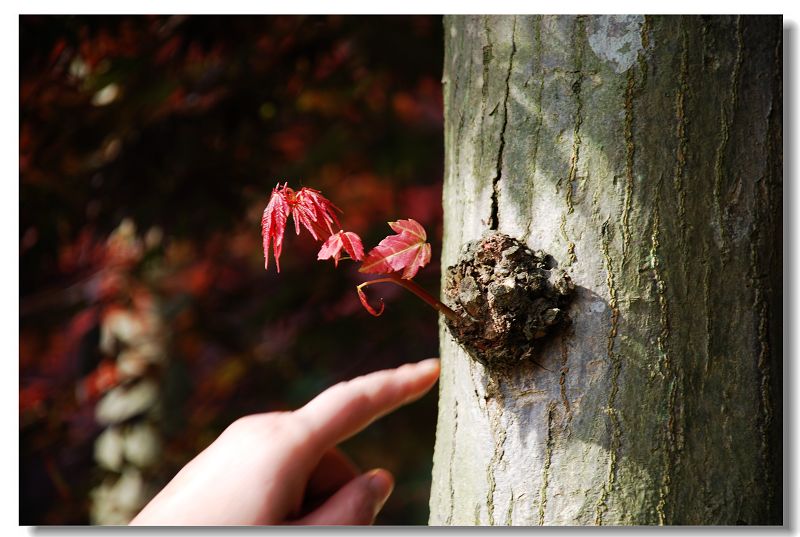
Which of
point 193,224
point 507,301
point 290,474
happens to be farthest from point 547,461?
point 193,224

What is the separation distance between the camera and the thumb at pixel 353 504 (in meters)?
0.72

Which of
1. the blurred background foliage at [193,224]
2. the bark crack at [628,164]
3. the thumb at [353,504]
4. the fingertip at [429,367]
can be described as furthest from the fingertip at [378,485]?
the blurred background foliage at [193,224]

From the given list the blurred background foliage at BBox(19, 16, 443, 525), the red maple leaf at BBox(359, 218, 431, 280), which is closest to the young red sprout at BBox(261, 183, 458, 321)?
the red maple leaf at BBox(359, 218, 431, 280)

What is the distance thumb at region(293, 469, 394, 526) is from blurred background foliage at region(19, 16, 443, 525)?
106cm

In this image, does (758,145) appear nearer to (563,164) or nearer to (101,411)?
(563,164)

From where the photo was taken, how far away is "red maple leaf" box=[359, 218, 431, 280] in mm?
653

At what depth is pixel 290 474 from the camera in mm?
701

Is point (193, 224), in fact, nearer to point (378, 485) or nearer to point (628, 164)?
point (378, 485)

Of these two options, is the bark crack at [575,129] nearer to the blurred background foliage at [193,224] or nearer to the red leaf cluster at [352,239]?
the red leaf cluster at [352,239]

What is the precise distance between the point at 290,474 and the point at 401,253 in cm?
25

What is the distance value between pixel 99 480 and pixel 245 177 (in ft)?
2.78

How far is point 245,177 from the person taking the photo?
5.68 feet

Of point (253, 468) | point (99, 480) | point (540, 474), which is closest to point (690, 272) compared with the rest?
point (540, 474)

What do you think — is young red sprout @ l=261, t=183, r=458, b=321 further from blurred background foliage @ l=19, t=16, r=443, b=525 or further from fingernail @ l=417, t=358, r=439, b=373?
blurred background foliage @ l=19, t=16, r=443, b=525
